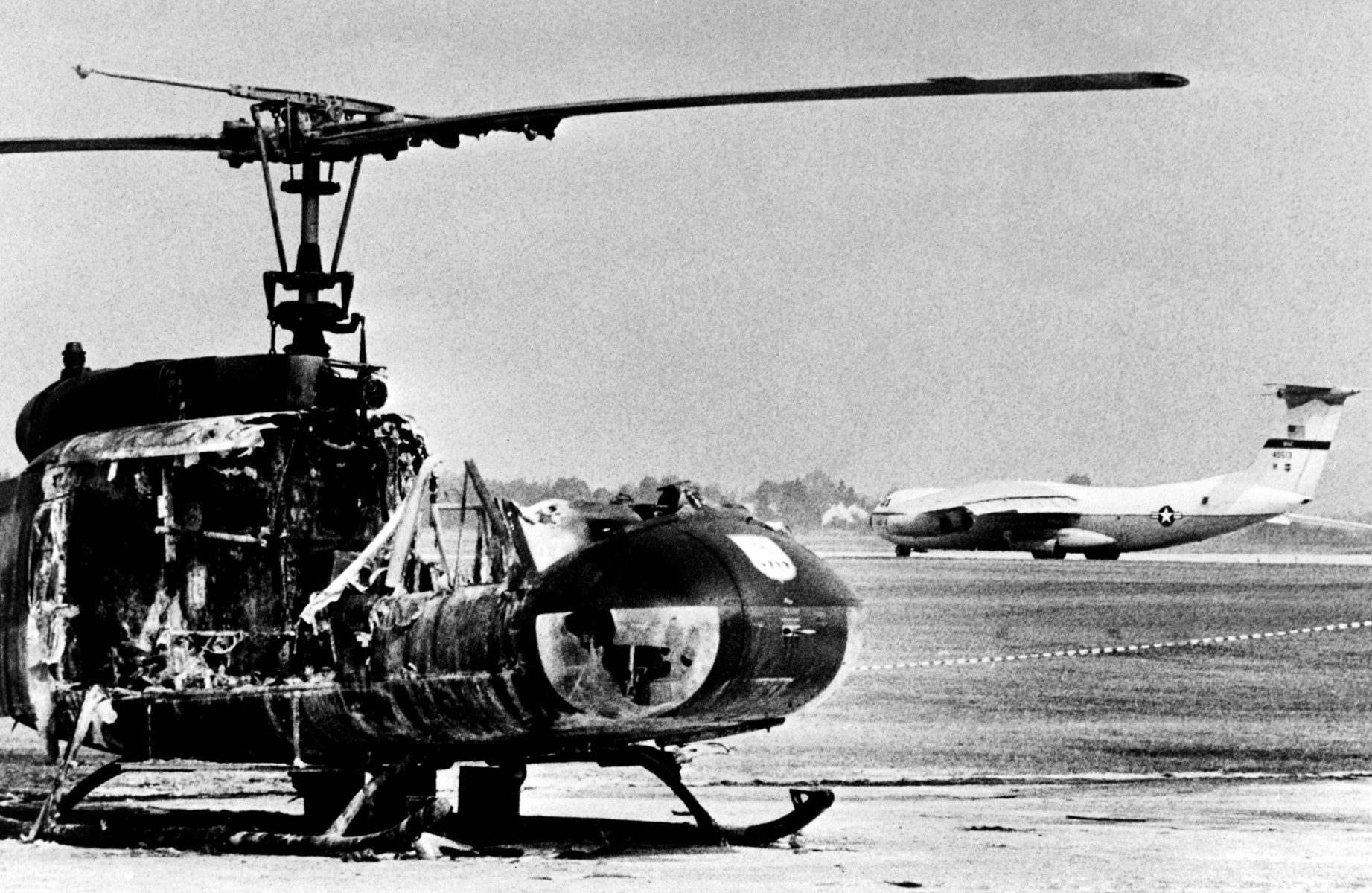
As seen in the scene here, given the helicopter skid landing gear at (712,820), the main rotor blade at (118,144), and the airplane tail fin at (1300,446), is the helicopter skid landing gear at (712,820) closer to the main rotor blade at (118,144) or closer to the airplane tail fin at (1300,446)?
the main rotor blade at (118,144)

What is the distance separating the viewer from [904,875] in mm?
8742

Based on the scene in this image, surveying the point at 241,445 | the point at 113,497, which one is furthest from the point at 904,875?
the point at 113,497

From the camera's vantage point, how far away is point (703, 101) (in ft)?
27.4

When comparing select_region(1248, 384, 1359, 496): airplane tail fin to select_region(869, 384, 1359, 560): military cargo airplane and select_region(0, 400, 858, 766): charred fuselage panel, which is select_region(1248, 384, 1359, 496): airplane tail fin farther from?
select_region(0, 400, 858, 766): charred fuselage panel

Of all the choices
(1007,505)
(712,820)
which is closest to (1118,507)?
(1007,505)

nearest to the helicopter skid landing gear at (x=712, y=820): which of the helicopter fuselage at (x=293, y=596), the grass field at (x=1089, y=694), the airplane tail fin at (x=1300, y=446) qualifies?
the helicopter fuselage at (x=293, y=596)

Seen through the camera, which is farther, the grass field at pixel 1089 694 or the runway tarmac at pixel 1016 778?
the grass field at pixel 1089 694

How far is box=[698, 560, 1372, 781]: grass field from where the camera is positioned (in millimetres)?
16812

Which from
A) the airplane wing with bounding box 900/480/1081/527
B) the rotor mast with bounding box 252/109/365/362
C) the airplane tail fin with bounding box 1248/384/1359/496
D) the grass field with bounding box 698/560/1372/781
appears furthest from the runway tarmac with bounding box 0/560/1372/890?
the airplane tail fin with bounding box 1248/384/1359/496

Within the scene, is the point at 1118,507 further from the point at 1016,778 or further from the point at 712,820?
the point at 712,820

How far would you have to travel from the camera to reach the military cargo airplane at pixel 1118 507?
61.5m

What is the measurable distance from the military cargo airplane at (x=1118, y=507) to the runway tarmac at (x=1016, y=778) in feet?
91.8

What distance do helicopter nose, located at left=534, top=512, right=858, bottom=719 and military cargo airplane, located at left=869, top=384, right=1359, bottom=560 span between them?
5215 cm

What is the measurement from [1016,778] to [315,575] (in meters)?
7.27
